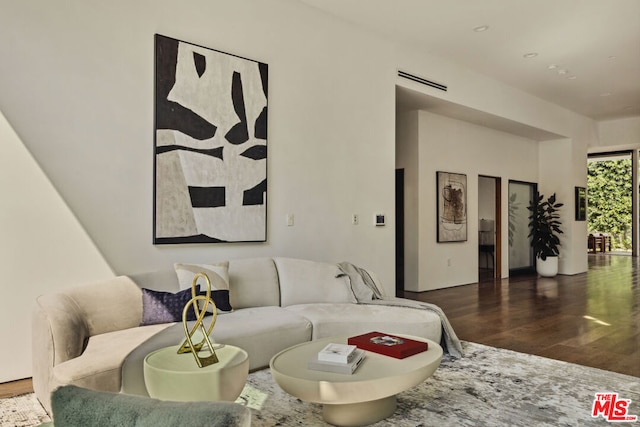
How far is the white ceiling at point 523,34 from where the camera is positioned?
4902mm

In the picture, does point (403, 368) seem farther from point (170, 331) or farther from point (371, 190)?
point (371, 190)

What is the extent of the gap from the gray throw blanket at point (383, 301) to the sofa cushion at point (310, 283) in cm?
9

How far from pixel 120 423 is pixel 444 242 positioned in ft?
23.3

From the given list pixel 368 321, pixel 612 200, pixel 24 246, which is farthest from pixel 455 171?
pixel 612 200

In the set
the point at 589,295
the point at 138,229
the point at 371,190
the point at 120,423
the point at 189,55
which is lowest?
the point at 589,295

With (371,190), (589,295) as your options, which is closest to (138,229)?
(371,190)

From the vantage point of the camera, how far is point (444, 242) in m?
7.57

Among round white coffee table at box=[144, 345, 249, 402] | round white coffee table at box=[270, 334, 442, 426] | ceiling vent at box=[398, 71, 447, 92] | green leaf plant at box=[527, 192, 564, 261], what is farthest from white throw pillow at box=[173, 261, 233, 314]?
green leaf plant at box=[527, 192, 564, 261]

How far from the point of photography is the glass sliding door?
31.1 ft

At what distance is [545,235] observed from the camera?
367 inches

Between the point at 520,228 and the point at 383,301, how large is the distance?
6711 mm

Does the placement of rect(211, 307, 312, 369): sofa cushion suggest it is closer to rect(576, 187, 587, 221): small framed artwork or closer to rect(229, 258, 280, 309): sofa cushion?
rect(229, 258, 280, 309): sofa cushion

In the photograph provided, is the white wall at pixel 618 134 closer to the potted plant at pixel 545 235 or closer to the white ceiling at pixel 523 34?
the potted plant at pixel 545 235

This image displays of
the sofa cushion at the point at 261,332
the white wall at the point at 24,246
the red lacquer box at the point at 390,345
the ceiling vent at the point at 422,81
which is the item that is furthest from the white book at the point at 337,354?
the ceiling vent at the point at 422,81
